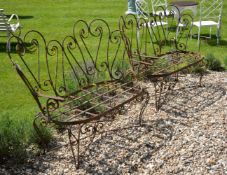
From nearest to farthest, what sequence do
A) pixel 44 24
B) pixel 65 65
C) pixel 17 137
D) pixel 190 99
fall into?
pixel 17 137 < pixel 190 99 < pixel 65 65 < pixel 44 24

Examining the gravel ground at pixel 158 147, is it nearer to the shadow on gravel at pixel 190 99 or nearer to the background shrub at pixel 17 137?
the shadow on gravel at pixel 190 99

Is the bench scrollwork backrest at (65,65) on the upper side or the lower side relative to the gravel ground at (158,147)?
upper

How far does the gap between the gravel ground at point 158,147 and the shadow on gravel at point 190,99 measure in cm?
1

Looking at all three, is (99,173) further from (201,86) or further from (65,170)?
(201,86)

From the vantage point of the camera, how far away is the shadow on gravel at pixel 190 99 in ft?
18.6

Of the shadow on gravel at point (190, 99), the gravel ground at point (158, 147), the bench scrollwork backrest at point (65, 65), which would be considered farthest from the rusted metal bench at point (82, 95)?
the shadow on gravel at point (190, 99)

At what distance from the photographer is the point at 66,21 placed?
12312 millimetres

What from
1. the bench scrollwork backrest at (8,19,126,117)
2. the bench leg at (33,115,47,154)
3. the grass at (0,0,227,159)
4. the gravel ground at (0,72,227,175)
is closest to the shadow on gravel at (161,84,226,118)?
the gravel ground at (0,72,227,175)

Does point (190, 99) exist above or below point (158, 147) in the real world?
above

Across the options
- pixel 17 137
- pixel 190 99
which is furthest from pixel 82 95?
pixel 190 99

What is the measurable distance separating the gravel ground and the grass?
2.14 ft

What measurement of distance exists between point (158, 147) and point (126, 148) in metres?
0.37

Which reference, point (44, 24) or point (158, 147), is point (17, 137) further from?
point (44, 24)

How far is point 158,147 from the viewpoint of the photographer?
4719 mm
